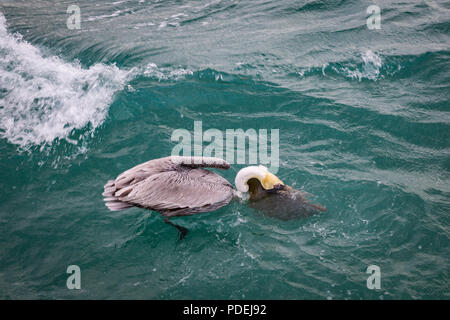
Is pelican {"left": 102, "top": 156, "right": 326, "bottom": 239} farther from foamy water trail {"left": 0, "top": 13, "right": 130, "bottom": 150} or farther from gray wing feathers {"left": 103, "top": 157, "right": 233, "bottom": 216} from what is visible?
foamy water trail {"left": 0, "top": 13, "right": 130, "bottom": 150}

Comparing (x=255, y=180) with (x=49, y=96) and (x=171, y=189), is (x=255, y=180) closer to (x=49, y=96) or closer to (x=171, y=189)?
(x=171, y=189)

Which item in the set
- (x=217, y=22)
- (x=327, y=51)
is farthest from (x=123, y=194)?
(x=217, y=22)

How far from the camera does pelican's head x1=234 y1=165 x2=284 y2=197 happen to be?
18.7ft

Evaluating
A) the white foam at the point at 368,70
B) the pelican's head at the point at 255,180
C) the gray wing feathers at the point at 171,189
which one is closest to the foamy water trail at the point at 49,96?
the gray wing feathers at the point at 171,189

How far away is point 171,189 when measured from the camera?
5.35 metres

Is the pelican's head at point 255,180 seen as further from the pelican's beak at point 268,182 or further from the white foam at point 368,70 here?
the white foam at point 368,70

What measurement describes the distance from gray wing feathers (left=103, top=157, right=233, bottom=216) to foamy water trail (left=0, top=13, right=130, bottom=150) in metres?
2.43

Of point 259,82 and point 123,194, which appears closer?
point 123,194

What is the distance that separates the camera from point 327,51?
30.7ft

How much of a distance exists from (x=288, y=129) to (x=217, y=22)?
551 centimetres

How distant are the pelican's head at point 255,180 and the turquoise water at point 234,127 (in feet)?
1.16

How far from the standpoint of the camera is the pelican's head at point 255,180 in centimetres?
570

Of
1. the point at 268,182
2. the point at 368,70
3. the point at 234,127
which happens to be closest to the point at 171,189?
the point at 268,182
